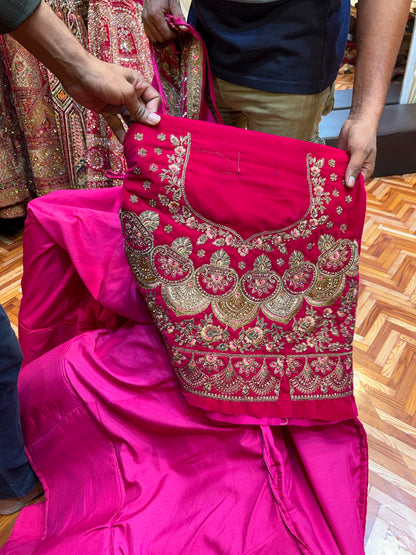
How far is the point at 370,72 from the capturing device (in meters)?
0.90

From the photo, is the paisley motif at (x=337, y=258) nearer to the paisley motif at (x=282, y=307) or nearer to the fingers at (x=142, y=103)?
the paisley motif at (x=282, y=307)

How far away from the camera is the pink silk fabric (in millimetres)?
858

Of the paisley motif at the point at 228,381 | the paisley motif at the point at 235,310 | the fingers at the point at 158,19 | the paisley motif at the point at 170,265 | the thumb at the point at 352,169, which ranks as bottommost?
the paisley motif at the point at 228,381

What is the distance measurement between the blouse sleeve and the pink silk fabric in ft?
1.32

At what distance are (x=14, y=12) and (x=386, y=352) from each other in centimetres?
137

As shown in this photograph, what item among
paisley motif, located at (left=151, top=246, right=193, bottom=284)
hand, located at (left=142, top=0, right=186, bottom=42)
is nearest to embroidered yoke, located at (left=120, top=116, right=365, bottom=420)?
paisley motif, located at (left=151, top=246, right=193, bottom=284)

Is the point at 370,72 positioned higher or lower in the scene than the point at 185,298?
higher

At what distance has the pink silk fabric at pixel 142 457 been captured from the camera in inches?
33.8

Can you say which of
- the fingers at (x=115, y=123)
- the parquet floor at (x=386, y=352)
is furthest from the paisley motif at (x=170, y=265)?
the parquet floor at (x=386, y=352)

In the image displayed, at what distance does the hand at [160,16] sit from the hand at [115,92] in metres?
→ 0.16

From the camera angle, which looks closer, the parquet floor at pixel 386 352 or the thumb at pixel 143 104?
the thumb at pixel 143 104

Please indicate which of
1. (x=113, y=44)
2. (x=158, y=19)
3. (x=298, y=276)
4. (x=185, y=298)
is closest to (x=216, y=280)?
(x=185, y=298)

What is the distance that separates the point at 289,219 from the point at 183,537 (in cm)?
66

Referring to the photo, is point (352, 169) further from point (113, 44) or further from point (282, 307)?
point (113, 44)
